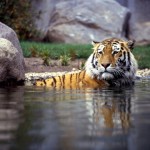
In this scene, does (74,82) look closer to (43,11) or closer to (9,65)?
(9,65)

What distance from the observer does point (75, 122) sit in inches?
185

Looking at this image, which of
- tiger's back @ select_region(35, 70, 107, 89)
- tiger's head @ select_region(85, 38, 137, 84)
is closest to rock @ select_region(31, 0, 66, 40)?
tiger's back @ select_region(35, 70, 107, 89)

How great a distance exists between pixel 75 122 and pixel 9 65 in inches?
242

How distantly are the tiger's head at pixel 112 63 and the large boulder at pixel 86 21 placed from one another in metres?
15.5

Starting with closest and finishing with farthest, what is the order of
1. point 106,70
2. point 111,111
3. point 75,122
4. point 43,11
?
1. point 75,122
2. point 111,111
3. point 106,70
4. point 43,11

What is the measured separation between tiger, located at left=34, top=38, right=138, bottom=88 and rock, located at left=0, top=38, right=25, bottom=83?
1257 mm

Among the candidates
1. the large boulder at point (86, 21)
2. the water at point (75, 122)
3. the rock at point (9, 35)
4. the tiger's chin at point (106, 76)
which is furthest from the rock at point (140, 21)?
the water at point (75, 122)

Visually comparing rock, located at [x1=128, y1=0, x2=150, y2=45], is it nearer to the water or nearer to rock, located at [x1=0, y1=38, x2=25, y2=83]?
rock, located at [x1=0, y1=38, x2=25, y2=83]

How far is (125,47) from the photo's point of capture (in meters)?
9.37

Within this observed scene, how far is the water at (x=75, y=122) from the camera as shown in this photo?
12.0ft

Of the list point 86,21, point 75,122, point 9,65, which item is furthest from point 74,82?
point 86,21

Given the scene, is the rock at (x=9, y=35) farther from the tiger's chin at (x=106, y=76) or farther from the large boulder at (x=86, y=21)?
the large boulder at (x=86, y=21)

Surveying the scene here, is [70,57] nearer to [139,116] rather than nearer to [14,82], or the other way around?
[14,82]

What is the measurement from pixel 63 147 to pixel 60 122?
3.83ft
